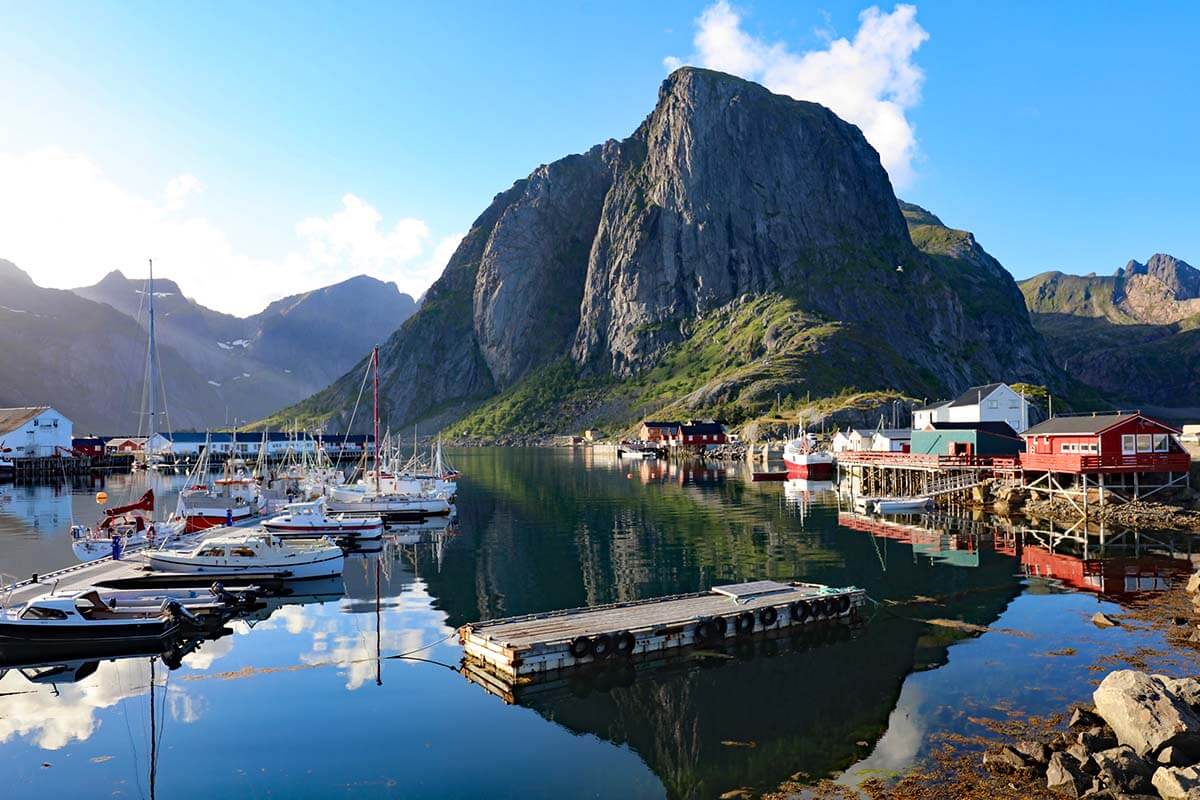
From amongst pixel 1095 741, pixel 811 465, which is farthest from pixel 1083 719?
pixel 811 465

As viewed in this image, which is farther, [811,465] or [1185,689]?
[811,465]

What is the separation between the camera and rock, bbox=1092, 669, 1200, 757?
22328 mm

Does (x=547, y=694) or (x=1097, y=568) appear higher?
(x=1097, y=568)

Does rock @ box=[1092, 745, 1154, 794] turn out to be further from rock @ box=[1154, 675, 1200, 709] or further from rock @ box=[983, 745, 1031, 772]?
rock @ box=[1154, 675, 1200, 709]

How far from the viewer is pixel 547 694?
31.3m

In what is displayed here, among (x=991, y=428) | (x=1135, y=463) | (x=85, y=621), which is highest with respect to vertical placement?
(x=991, y=428)

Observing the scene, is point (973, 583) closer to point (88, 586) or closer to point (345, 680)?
point (345, 680)

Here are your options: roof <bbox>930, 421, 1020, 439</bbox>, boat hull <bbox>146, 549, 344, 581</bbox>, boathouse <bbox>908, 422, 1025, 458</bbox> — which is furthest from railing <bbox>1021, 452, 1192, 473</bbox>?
boat hull <bbox>146, 549, 344, 581</bbox>

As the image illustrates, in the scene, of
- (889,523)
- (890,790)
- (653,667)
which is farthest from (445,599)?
(889,523)

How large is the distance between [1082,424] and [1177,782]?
61671 mm

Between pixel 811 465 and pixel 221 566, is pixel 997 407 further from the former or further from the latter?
pixel 221 566

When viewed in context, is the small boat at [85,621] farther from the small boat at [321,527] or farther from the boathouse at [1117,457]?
the boathouse at [1117,457]

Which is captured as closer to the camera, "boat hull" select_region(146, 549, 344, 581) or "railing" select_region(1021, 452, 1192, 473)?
"boat hull" select_region(146, 549, 344, 581)

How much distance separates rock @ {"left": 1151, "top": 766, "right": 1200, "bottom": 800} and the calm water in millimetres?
6754
